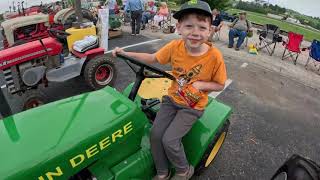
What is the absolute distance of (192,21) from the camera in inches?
83.3

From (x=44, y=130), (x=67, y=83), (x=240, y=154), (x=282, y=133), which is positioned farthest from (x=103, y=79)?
(x=44, y=130)

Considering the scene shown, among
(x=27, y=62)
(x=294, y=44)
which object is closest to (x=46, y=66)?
(x=27, y=62)

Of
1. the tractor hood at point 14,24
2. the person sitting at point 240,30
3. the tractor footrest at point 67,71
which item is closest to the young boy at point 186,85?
the tractor footrest at point 67,71

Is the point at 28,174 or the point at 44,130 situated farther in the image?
the point at 44,130

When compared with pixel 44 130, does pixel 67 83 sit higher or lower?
lower

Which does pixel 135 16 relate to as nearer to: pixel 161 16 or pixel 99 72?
pixel 161 16

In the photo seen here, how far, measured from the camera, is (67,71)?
4516 millimetres

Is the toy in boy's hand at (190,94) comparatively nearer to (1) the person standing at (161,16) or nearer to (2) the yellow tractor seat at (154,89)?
(2) the yellow tractor seat at (154,89)

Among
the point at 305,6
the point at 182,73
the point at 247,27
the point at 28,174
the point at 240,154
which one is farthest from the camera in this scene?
the point at 305,6

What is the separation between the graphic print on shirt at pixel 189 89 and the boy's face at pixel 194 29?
0.21m

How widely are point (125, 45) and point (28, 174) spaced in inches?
257

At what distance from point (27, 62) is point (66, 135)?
2899mm

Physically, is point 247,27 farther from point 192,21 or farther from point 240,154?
point 192,21

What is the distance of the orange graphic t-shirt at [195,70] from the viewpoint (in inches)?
88.4
